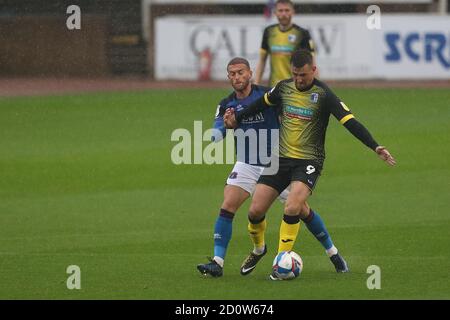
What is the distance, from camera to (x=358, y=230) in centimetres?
1217

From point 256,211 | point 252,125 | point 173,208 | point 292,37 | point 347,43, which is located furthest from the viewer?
point 347,43

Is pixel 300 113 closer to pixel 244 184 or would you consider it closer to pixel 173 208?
pixel 244 184

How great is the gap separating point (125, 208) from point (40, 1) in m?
20.8

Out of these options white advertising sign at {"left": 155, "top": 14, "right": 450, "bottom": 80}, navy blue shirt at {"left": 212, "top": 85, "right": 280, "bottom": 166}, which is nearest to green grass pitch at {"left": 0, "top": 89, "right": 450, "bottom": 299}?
navy blue shirt at {"left": 212, "top": 85, "right": 280, "bottom": 166}

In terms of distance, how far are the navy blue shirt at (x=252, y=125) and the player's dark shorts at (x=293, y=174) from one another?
35cm

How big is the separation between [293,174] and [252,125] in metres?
0.69

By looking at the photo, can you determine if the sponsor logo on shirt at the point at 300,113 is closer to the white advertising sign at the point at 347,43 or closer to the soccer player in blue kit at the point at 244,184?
the soccer player in blue kit at the point at 244,184

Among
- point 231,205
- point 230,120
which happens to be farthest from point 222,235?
point 230,120

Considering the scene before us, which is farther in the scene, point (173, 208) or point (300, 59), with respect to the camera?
point (173, 208)

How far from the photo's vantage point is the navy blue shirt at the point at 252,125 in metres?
9.96

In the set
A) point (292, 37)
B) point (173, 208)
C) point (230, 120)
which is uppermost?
point (292, 37)

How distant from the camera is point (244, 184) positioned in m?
9.91

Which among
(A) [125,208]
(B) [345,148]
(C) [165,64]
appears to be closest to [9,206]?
(A) [125,208]

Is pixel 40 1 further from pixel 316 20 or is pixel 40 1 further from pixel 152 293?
pixel 152 293
